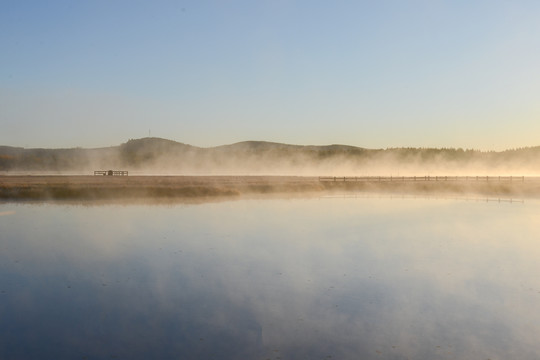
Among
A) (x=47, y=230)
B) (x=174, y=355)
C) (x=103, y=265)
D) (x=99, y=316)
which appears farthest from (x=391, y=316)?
(x=47, y=230)

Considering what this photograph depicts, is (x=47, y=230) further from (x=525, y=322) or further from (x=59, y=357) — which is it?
(x=525, y=322)

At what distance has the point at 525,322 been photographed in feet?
45.2

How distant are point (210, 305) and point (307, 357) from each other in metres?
4.54

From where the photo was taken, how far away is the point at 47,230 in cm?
2908

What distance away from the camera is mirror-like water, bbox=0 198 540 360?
1199cm

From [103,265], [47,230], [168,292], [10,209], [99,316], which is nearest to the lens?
[99,316]

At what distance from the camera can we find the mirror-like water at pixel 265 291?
12.0 metres

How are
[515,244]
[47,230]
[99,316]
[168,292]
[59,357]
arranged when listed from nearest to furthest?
[59,357]
[99,316]
[168,292]
[515,244]
[47,230]

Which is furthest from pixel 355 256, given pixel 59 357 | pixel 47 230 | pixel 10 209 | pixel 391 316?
pixel 10 209

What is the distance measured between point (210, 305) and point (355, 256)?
9.84 meters

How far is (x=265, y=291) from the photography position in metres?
16.7

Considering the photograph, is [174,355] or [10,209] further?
[10,209]

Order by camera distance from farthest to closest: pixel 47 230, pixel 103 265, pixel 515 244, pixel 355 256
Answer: pixel 47 230
pixel 515 244
pixel 355 256
pixel 103 265

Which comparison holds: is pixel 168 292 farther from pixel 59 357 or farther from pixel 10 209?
pixel 10 209
